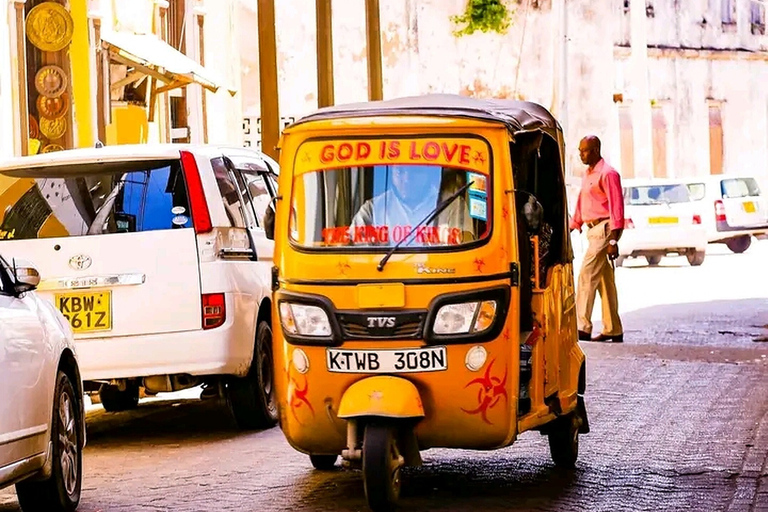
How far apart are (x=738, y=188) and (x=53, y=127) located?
17832 millimetres

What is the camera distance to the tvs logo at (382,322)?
8422 mm

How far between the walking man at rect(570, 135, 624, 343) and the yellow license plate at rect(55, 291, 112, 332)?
254 inches

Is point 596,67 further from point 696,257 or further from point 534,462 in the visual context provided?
point 534,462

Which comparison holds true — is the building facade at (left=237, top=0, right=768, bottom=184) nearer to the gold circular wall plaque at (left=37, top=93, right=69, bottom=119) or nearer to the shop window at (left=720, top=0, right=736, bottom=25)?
the shop window at (left=720, top=0, right=736, bottom=25)

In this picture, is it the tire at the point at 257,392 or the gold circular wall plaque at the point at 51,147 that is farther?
the gold circular wall plaque at the point at 51,147

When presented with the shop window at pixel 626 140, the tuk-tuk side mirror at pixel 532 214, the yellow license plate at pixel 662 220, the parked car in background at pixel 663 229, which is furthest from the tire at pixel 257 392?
the shop window at pixel 626 140

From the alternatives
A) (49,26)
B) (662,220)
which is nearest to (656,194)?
(662,220)

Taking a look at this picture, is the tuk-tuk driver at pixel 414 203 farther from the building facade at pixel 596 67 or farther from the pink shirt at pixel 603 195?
the building facade at pixel 596 67

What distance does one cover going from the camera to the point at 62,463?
28.4ft

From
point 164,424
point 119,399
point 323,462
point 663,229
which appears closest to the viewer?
point 323,462

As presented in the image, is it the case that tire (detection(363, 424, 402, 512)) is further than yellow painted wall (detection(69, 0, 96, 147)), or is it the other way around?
yellow painted wall (detection(69, 0, 96, 147))

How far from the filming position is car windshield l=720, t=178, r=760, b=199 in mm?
36469

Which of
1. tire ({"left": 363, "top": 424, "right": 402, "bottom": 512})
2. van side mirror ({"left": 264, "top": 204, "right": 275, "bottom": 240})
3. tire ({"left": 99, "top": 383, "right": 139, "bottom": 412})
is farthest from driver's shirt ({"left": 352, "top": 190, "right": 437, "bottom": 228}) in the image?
tire ({"left": 99, "top": 383, "right": 139, "bottom": 412})

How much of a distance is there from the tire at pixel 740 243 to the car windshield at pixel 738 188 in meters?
0.95
